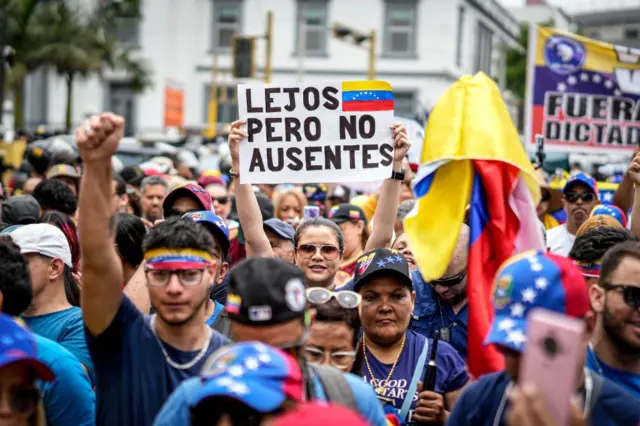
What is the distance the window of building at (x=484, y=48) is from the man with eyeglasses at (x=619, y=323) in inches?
1693

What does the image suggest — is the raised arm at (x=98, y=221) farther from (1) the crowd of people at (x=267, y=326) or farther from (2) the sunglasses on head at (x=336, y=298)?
(2) the sunglasses on head at (x=336, y=298)

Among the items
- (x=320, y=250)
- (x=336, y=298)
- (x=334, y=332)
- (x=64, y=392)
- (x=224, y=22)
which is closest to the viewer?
(x=64, y=392)

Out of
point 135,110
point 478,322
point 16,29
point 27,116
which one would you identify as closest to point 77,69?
point 16,29

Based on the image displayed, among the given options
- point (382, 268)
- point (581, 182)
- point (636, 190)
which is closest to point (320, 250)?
point (382, 268)

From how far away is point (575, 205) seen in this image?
9250 mm

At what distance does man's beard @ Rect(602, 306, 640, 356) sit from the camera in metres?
4.22

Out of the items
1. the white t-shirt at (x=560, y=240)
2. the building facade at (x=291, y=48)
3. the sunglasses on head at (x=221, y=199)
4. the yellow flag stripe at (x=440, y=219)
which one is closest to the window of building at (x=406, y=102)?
the building facade at (x=291, y=48)

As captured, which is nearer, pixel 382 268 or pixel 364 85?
pixel 382 268

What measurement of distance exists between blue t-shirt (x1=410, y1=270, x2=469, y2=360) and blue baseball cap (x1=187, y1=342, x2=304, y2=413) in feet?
8.92

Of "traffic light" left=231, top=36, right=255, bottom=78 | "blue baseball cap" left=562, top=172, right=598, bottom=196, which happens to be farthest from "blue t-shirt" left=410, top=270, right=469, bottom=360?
"traffic light" left=231, top=36, right=255, bottom=78

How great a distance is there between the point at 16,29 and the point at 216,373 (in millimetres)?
33775

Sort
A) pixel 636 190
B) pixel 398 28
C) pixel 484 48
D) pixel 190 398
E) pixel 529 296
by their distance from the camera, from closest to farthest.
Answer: pixel 190 398 < pixel 529 296 < pixel 636 190 < pixel 398 28 < pixel 484 48

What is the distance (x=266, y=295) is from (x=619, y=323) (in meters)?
1.60

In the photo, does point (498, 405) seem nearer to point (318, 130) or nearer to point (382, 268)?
point (382, 268)
